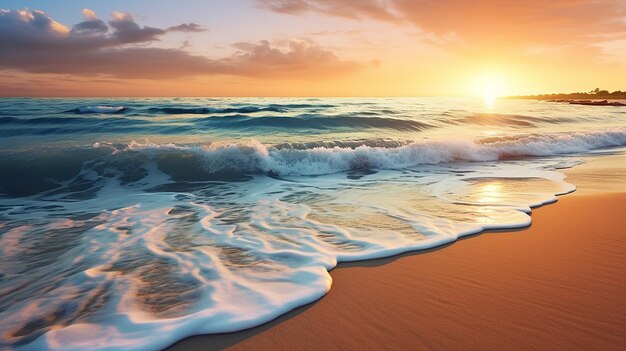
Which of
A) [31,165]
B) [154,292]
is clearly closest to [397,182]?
[154,292]

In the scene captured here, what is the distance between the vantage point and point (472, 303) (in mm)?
2699

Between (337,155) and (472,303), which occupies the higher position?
(337,155)

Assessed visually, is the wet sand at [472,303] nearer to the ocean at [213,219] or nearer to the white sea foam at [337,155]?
the ocean at [213,219]

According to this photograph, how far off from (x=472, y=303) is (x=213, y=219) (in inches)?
143

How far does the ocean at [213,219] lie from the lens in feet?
8.89

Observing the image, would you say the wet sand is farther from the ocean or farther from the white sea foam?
the white sea foam

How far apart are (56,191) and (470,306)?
8.25 metres

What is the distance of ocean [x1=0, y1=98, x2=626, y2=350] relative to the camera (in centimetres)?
271

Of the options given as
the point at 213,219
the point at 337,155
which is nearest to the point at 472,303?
the point at 213,219

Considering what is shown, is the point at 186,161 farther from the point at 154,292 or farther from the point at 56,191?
the point at 154,292

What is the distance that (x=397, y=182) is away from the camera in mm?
7773

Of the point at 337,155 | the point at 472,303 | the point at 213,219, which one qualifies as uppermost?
the point at 337,155

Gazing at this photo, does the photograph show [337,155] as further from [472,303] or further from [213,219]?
[472,303]

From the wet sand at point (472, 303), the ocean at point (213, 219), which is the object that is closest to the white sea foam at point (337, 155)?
the ocean at point (213, 219)
